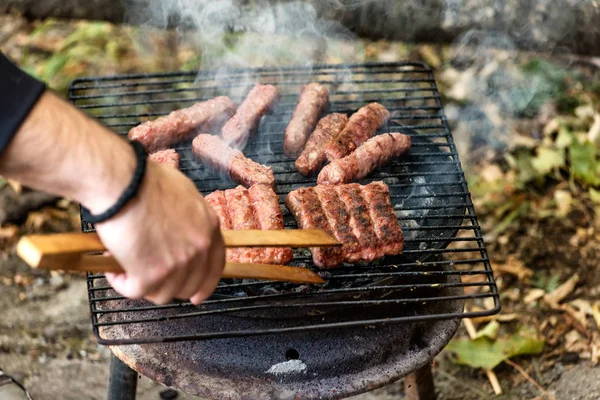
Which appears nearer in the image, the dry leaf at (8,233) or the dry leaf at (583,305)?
the dry leaf at (583,305)

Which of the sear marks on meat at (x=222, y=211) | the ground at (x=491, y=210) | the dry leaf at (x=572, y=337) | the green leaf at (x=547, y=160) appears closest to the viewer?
the sear marks on meat at (x=222, y=211)

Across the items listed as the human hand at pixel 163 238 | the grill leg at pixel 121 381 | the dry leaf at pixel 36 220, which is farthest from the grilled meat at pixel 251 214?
the dry leaf at pixel 36 220

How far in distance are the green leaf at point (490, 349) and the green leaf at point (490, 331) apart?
0.09ft

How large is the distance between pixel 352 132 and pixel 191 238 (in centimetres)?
200

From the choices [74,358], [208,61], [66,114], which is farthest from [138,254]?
[208,61]

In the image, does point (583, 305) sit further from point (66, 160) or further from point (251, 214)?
point (66, 160)

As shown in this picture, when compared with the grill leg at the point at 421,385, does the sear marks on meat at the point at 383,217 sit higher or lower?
higher

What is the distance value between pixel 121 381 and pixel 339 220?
1545 mm

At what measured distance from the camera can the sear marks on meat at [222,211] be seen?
3.07m

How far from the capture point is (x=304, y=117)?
392 cm

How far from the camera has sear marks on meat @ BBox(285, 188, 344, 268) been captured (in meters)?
3.09

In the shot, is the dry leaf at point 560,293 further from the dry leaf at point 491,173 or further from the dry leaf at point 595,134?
the dry leaf at point 595,134

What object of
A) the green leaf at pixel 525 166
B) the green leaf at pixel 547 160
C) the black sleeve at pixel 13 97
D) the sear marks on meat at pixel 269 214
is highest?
the black sleeve at pixel 13 97

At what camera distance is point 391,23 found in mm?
5965
